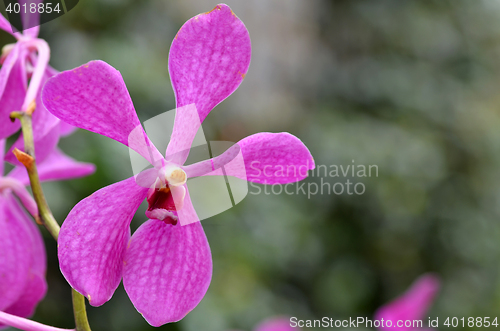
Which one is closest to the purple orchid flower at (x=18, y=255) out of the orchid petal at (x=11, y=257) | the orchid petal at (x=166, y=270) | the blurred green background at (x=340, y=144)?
the orchid petal at (x=11, y=257)

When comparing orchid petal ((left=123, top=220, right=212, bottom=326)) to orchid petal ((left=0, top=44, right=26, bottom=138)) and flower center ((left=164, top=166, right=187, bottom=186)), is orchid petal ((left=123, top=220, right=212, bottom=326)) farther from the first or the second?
orchid petal ((left=0, top=44, right=26, bottom=138))

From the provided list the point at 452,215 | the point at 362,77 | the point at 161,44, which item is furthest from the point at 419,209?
the point at 161,44

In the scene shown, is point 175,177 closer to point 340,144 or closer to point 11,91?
point 11,91

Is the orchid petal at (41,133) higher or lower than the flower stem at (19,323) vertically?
higher

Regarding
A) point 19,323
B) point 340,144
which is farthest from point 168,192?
point 340,144

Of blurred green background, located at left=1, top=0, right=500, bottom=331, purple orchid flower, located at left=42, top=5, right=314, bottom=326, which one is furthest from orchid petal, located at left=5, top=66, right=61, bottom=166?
blurred green background, located at left=1, top=0, right=500, bottom=331

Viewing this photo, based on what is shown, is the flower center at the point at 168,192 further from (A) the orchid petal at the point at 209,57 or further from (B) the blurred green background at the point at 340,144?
(B) the blurred green background at the point at 340,144

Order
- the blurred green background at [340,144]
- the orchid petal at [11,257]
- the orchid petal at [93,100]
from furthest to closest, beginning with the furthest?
the blurred green background at [340,144] < the orchid petal at [11,257] < the orchid petal at [93,100]

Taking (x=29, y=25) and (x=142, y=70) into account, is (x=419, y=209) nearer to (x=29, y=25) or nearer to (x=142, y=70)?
(x=142, y=70)
